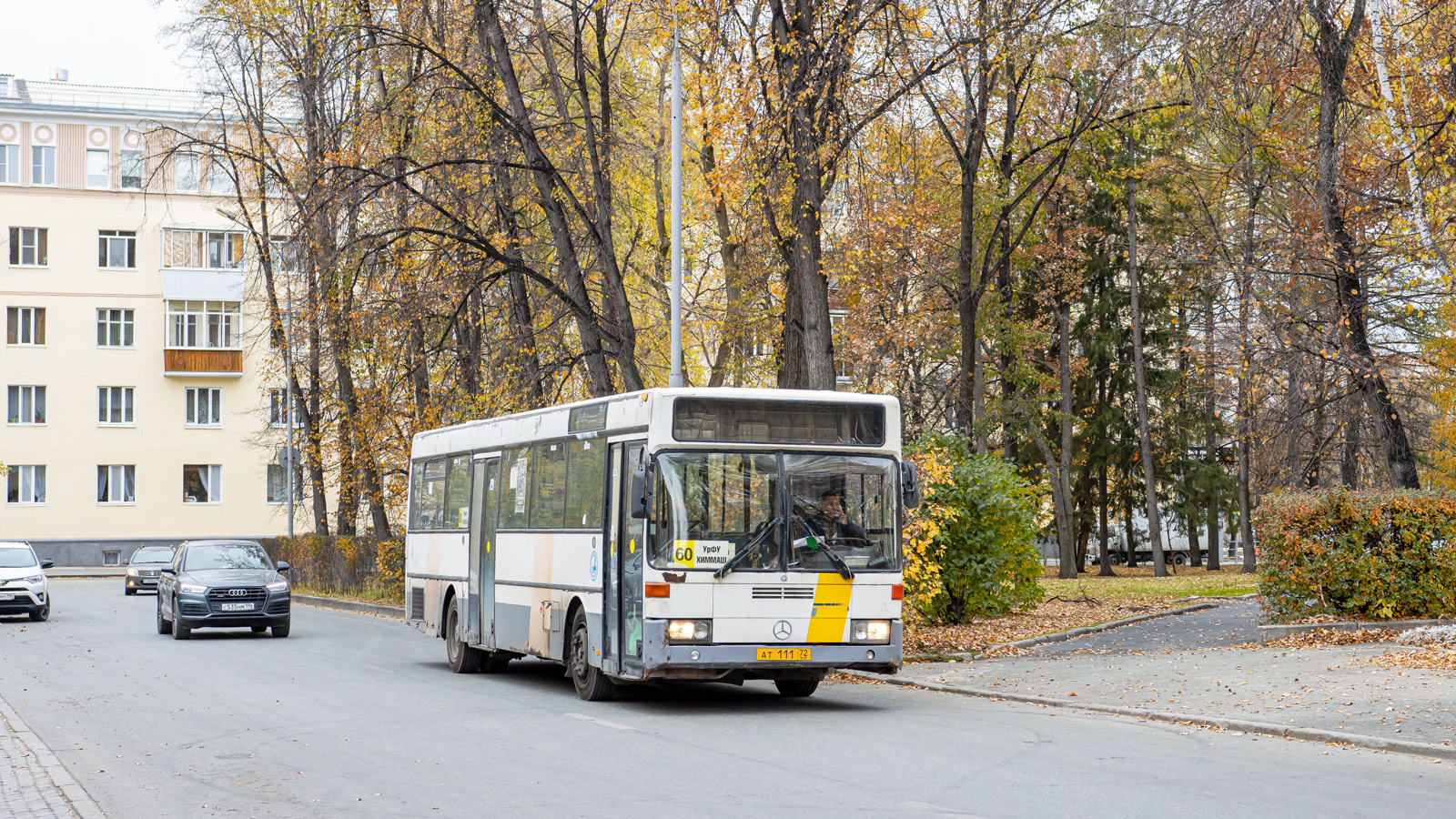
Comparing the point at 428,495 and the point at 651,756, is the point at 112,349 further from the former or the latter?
the point at 651,756

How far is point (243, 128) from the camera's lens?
1618 inches

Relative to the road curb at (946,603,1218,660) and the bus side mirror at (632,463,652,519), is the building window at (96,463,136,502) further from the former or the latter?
the bus side mirror at (632,463,652,519)

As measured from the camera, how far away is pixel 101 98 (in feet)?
222

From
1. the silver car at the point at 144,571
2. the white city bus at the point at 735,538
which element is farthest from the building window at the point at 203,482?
the white city bus at the point at 735,538

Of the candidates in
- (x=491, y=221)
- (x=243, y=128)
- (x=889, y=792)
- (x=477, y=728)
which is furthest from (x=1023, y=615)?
(x=243, y=128)

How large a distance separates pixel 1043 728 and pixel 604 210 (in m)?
15.6

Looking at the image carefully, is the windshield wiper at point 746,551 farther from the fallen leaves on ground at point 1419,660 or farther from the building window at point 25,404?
the building window at point 25,404

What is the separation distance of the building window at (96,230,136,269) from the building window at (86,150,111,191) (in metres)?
2.27

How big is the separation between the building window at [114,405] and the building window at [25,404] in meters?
2.34

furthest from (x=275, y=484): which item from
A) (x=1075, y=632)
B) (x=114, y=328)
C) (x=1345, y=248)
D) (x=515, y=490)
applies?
(x=1345, y=248)

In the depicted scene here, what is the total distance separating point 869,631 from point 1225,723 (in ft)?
10.6

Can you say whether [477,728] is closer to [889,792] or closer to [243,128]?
[889,792]

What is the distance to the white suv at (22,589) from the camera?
30078 mm

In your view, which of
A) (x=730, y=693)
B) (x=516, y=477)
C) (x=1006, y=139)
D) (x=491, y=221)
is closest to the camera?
(x=730, y=693)
